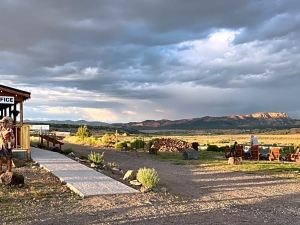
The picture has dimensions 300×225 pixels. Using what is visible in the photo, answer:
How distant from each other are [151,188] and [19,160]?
7563mm

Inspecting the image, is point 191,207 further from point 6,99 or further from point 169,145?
point 169,145

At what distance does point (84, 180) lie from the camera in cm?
1358

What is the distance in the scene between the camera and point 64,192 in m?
11.9

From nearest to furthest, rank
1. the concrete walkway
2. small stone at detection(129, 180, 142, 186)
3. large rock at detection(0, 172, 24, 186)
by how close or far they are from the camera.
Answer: the concrete walkway < large rock at detection(0, 172, 24, 186) < small stone at detection(129, 180, 142, 186)

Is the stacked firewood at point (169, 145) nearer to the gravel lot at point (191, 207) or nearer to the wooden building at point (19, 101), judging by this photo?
the wooden building at point (19, 101)

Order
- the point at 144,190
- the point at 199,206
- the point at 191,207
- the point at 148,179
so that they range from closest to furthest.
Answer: the point at 191,207 < the point at 199,206 < the point at 144,190 < the point at 148,179

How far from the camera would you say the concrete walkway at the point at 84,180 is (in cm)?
1191

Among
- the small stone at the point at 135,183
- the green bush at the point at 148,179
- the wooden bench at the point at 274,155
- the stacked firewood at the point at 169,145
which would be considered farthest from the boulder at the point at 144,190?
the stacked firewood at the point at 169,145

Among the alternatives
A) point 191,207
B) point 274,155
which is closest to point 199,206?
point 191,207

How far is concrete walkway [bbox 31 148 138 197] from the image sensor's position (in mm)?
11914

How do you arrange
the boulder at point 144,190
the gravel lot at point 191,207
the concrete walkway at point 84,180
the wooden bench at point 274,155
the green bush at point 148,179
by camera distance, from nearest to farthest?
1. the gravel lot at point 191,207
2. the concrete walkway at point 84,180
3. the boulder at point 144,190
4. the green bush at point 148,179
5. the wooden bench at point 274,155

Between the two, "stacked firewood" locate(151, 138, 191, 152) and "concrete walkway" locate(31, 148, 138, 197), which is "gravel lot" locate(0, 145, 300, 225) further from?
"stacked firewood" locate(151, 138, 191, 152)

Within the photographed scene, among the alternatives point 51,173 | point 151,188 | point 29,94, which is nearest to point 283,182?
point 151,188

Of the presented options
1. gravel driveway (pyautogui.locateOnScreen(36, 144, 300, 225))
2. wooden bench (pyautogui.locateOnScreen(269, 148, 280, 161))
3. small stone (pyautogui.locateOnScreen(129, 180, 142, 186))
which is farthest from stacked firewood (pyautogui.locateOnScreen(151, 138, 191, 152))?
small stone (pyautogui.locateOnScreen(129, 180, 142, 186))
